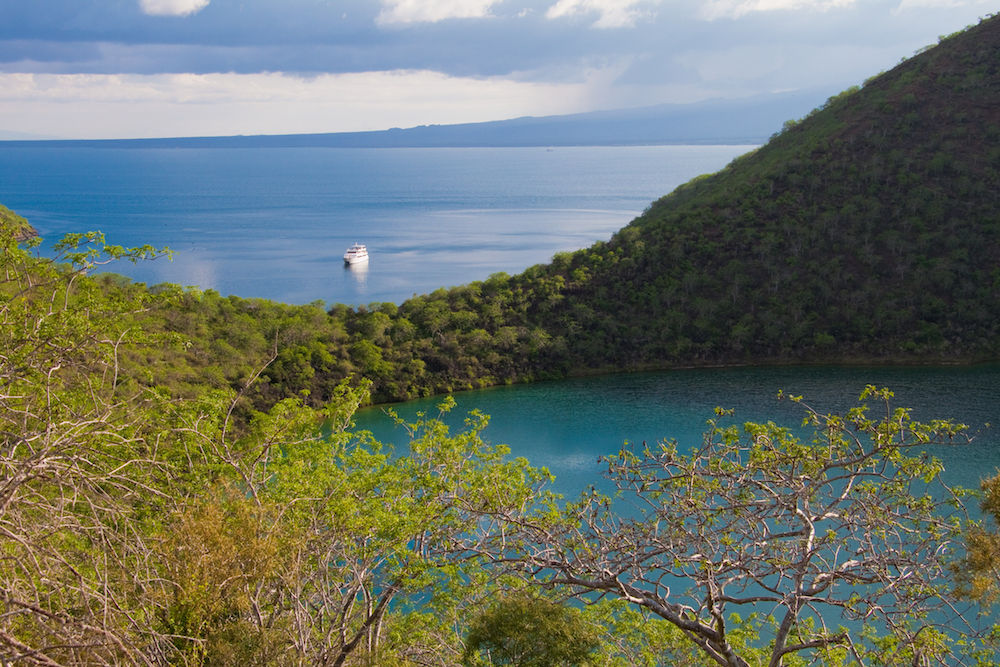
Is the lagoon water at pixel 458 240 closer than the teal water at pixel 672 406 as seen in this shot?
No

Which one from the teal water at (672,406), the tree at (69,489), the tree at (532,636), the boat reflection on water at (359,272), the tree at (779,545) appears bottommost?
the teal water at (672,406)

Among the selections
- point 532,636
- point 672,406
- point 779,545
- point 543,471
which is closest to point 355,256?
point 672,406

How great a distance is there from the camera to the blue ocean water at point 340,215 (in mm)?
55000

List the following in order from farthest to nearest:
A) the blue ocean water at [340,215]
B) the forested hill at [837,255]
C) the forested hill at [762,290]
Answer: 1. the blue ocean water at [340,215]
2. the forested hill at [837,255]
3. the forested hill at [762,290]

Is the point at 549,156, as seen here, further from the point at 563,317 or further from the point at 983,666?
the point at 983,666

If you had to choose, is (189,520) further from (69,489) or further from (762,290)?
(762,290)

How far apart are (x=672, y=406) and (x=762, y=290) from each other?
10530 mm

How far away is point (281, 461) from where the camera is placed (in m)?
10.2

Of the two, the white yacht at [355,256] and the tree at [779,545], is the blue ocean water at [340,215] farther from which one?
the tree at [779,545]

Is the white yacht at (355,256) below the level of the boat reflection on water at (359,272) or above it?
above

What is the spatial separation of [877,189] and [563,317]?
15.9 meters

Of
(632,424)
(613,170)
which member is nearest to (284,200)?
(613,170)

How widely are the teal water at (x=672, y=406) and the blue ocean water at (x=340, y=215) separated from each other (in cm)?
1871

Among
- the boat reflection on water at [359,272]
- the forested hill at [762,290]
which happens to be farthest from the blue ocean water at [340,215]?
the forested hill at [762,290]
